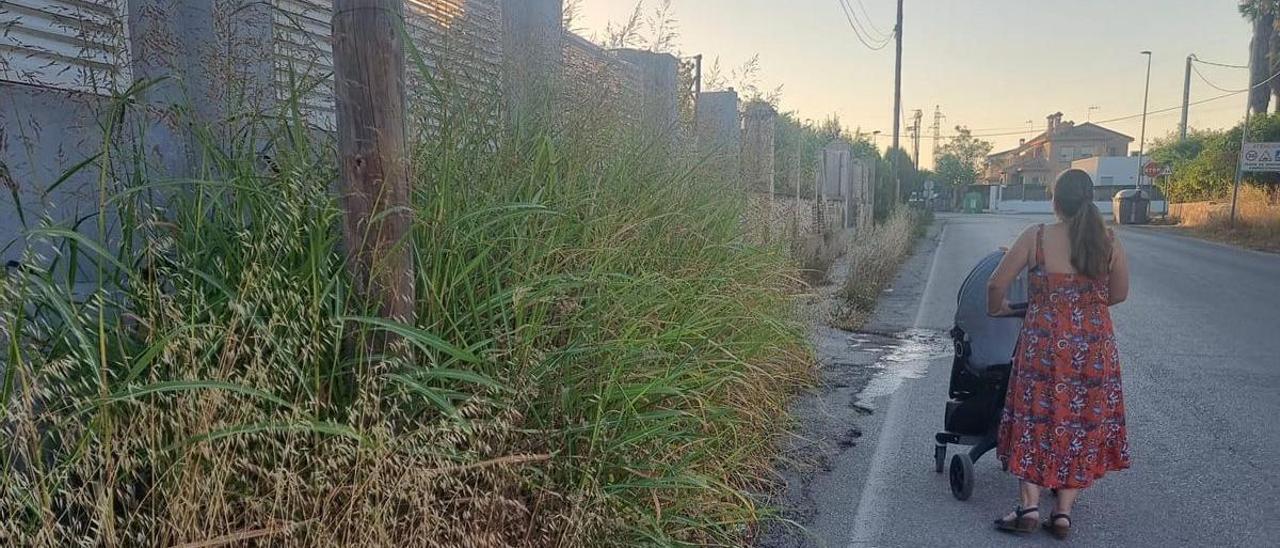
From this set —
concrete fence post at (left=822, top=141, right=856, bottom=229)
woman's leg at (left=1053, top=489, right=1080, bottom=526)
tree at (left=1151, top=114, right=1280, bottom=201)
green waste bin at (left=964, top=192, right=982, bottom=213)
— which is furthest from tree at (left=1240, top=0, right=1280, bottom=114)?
woman's leg at (left=1053, top=489, right=1080, bottom=526)

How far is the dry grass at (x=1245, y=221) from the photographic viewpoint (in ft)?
72.5

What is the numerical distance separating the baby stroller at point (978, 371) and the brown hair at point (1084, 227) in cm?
47

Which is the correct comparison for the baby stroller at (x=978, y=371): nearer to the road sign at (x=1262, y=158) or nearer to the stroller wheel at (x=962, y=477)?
the stroller wheel at (x=962, y=477)

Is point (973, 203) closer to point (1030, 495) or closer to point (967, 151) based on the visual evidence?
point (967, 151)

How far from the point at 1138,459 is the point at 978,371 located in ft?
4.53

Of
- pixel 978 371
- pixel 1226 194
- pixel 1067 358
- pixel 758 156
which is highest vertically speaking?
pixel 758 156

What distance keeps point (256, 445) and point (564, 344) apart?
1.09m

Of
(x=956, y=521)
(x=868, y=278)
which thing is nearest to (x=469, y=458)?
(x=956, y=521)

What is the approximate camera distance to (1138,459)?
179 inches

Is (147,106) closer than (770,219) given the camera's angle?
Yes

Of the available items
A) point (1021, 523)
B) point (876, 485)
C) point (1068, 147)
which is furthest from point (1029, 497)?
point (1068, 147)

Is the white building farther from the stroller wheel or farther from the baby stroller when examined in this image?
the stroller wheel

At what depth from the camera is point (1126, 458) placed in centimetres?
364

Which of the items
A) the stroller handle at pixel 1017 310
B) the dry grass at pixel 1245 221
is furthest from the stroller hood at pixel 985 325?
the dry grass at pixel 1245 221
